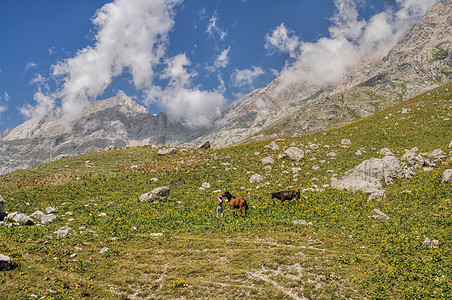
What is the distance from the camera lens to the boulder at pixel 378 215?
2186 centimetres

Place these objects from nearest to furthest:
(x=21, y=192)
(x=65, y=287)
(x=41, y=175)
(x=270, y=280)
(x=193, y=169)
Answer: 1. (x=65, y=287)
2. (x=270, y=280)
3. (x=21, y=192)
4. (x=41, y=175)
5. (x=193, y=169)

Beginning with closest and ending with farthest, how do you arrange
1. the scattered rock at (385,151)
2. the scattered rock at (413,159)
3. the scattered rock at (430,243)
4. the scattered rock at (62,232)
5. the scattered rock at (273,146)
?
the scattered rock at (430,243) → the scattered rock at (62,232) → the scattered rock at (413,159) → the scattered rock at (385,151) → the scattered rock at (273,146)

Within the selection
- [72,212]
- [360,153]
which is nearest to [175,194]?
[72,212]

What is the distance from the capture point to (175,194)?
107 ft

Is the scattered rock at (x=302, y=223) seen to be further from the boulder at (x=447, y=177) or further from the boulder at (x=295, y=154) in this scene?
the boulder at (x=295, y=154)

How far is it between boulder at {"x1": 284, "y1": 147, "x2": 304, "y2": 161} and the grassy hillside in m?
1.78

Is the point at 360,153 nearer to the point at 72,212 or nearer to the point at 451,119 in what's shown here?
the point at 451,119

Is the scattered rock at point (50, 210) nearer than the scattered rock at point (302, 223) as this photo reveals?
No

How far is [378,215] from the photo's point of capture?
22203 mm

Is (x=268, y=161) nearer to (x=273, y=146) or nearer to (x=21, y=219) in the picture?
(x=273, y=146)

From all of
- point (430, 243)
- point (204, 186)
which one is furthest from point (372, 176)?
point (204, 186)

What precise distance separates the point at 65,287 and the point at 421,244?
22.0 m

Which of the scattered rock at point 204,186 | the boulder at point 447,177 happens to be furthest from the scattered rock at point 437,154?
the scattered rock at point 204,186

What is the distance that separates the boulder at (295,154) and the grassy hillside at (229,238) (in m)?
1.78
